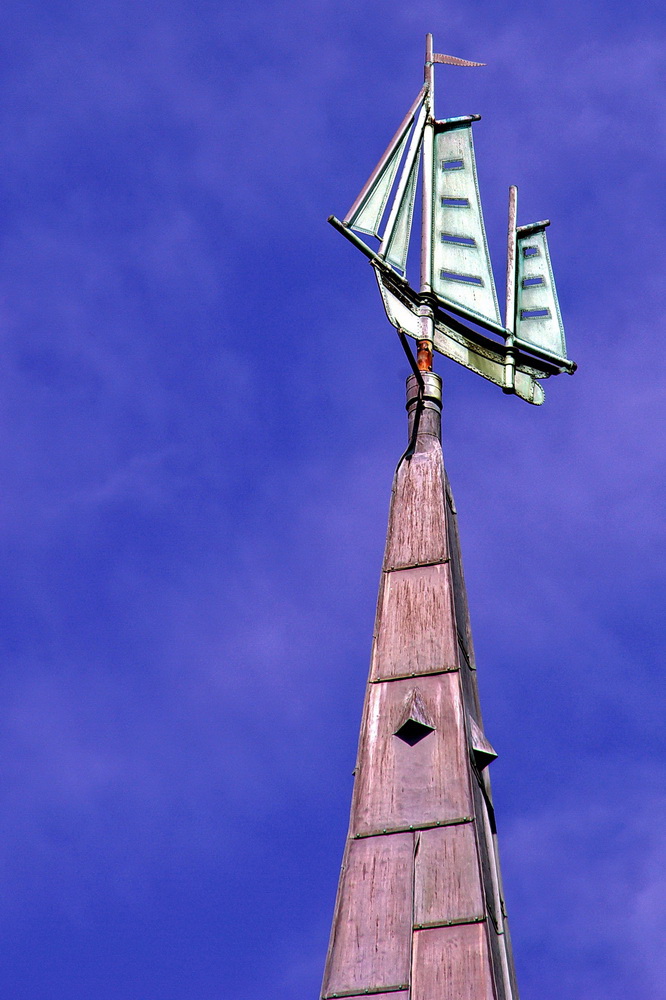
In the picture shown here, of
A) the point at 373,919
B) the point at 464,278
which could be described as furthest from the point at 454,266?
the point at 373,919

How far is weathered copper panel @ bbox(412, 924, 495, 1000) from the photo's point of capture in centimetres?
1082

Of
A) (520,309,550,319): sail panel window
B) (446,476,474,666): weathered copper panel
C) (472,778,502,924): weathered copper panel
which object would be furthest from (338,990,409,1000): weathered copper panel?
(520,309,550,319): sail panel window

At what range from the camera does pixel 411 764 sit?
12258mm

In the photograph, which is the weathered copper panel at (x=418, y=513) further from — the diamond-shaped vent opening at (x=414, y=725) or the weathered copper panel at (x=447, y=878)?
the weathered copper panel at (x=447, y=878)

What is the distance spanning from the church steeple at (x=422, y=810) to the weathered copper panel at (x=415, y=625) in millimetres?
11

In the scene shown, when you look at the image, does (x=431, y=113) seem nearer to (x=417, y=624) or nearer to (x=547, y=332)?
(x=547, y=332)

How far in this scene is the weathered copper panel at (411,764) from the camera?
39.2 ft

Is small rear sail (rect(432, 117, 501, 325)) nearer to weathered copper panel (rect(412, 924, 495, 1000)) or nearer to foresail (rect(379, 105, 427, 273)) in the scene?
foresail (rect(379, 105, 427, 273))

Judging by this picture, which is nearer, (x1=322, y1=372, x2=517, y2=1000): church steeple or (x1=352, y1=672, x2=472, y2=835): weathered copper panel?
(x1=322, y1=372, x2=517, y2=1000): church steeple

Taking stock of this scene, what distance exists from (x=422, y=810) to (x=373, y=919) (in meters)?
0.96

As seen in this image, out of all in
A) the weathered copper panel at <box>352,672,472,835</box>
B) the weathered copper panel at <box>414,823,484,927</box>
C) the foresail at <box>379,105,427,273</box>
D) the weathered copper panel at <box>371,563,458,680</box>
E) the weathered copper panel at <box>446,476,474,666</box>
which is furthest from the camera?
the foresail at <box>379,105,427,273</box>

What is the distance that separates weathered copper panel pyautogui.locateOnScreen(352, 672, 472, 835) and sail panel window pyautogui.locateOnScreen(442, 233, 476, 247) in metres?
5.45

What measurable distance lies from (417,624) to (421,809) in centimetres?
183

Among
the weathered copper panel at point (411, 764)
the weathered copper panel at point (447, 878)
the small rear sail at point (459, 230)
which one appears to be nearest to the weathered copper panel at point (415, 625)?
the weathered copper panel at point (411, 764)
